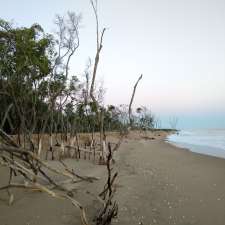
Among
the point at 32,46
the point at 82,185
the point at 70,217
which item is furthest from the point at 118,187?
the point at 32,46

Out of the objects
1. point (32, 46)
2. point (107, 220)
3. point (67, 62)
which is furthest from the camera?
point (67, 62)

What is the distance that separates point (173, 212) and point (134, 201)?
3.92ft

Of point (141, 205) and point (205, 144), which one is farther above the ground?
point (205, 144)

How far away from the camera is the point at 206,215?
22.2ft

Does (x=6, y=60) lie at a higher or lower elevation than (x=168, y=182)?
higher

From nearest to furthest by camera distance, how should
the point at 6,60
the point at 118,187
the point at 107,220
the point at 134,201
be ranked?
the point at 107,220 < the point at 134,201 < the point at 118,187 < the point at 6,60

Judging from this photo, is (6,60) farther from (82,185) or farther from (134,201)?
(134,201)

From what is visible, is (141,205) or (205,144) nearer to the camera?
(141,205)

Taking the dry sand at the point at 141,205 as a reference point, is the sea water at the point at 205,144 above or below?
above

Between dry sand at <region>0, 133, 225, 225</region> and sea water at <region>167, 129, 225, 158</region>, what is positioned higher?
sea water at <region>167, 129, 225, 158</region>

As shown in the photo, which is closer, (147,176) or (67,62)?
(147,176)

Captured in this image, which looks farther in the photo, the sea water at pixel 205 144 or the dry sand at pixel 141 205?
the sea water at pixel 205 144

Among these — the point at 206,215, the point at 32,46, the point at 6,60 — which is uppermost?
the point at 32,46

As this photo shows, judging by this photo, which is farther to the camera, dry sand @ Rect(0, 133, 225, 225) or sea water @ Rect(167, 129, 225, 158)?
sea water @ Rect(167, 129, 225, 158)
